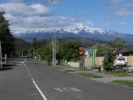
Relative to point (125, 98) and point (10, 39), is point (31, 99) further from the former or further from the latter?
point (10, 39)

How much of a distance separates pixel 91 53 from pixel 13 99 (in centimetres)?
5775

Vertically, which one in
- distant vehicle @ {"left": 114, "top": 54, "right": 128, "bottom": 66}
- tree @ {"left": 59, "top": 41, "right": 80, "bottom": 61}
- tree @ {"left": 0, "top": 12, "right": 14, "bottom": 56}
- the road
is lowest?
the road

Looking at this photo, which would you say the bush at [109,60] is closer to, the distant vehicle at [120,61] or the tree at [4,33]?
the distant vehicle at [120,61]

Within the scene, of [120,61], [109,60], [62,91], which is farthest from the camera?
[120,61]

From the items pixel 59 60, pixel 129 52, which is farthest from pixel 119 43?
pixel 129 52

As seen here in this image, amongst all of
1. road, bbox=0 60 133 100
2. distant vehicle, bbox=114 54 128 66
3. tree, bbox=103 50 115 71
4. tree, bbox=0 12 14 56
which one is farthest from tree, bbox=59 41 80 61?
road, bbox=0 60 133 100

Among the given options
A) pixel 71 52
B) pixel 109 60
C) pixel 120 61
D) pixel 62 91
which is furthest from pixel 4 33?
pixel 62 91

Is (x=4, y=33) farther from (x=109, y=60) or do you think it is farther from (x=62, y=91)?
(x=62, y=91)

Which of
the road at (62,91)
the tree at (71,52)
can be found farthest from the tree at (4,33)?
the road at (62,91)

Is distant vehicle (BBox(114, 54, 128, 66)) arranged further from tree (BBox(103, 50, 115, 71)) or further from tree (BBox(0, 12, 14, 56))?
tree (BBox(0, 12, 14, 56))

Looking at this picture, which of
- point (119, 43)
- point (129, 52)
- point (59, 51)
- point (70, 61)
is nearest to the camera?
point (129, 52)

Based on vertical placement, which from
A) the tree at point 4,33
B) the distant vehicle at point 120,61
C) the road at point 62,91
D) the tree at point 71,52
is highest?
the tree at point 4,33

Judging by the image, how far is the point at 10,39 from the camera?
16062 cm

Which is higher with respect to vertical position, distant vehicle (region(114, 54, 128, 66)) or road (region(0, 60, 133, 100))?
distant vehicle (region(114, 54, 128, 66))
